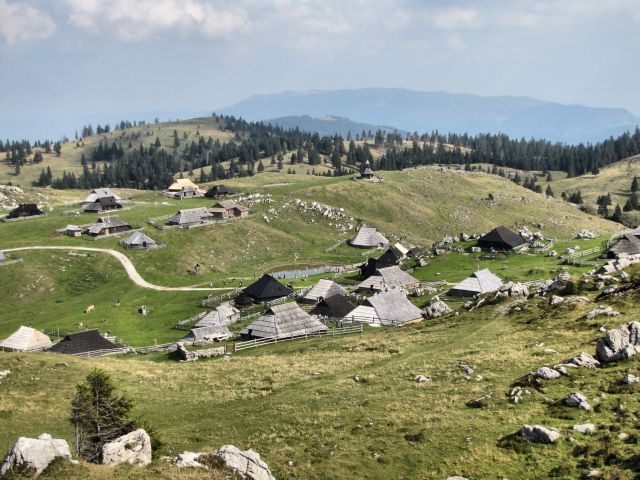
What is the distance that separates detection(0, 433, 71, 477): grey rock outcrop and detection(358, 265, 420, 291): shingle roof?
6295 cm

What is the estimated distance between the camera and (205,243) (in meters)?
115

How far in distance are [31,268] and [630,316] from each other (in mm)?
87732

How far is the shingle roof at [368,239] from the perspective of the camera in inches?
5049

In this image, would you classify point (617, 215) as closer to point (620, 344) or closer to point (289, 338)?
point (289, 338)

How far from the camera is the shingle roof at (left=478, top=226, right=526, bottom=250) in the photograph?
9925 cm

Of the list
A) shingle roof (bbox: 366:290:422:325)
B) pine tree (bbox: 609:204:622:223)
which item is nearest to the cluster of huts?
shingle roof (bbox: 366:290:422:325)

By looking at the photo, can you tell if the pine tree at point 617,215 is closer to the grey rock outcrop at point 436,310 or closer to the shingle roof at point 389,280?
the shingle roof at point 389,280

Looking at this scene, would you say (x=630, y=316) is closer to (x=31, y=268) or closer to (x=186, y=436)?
(x=186, y=436)

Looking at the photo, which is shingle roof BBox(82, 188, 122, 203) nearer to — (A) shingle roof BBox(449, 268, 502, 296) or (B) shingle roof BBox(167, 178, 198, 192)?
(B) shingle roof BBox(167, 178, 198, 192)

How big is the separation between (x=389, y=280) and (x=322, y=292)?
36.8 feet

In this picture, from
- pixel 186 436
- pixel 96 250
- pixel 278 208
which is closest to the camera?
pixel 186 436

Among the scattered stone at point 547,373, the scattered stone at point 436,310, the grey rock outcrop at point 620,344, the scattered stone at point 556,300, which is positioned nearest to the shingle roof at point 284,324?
the scattered stone at point 436,310

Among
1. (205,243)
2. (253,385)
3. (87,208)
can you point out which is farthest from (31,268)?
(253,385)

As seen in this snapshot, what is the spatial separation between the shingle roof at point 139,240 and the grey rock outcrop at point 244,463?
298ft
